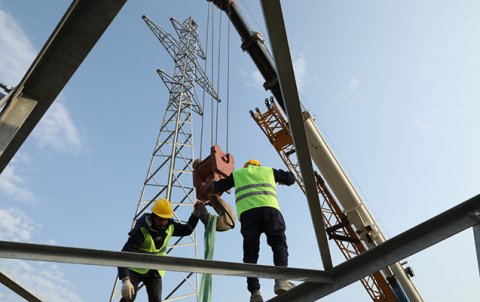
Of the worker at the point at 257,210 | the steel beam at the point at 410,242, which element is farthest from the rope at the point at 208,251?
the steel beam at the point at 410,242

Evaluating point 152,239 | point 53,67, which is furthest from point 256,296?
point 53,67

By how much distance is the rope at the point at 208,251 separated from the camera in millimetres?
3312

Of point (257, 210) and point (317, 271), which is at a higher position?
point (257, 210)

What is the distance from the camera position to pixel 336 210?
11938 mm

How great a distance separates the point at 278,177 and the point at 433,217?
7.11 ft

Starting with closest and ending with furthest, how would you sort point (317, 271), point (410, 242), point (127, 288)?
point (410, 242)
point (317, 271)
point (127, 288)

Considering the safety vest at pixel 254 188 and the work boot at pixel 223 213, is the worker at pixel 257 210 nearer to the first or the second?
the safety vest at pixel 254 188

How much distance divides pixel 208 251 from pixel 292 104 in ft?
6.61

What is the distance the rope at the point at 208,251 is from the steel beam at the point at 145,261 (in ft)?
3.25

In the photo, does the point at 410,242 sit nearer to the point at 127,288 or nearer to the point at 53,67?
the point at 53,67

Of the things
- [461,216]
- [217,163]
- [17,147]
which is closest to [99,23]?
[17,147]

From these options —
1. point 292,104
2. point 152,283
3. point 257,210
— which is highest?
point 257,210

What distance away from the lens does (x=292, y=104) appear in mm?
2133

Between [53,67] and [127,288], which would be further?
[127,288]
